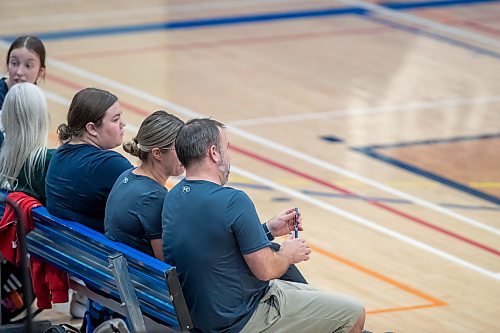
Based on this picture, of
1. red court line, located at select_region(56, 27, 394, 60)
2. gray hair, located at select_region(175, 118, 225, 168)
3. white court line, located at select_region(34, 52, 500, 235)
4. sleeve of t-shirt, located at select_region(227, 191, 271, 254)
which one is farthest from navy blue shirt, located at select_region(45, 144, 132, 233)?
red court line, located at select_region(56, 27, 394, 60)

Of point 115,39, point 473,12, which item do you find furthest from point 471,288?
point 473,12

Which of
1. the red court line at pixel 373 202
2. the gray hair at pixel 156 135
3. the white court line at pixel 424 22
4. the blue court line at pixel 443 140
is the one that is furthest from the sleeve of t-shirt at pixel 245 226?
the white court line at pixel 424 22

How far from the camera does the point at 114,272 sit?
581 cm

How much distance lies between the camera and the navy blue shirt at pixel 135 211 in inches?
234

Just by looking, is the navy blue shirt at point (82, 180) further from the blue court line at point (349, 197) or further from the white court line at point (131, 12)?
the white court line at point (131, 12)

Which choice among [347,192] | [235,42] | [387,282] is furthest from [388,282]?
[235,42]

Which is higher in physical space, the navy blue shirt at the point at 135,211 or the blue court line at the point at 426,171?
the navy blue shirt at the point at 135,211

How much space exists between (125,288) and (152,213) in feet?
1.32

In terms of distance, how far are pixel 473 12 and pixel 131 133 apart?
919cm

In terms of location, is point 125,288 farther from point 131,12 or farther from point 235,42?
point 131,12

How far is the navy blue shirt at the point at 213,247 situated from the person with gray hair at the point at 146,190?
0.78ft

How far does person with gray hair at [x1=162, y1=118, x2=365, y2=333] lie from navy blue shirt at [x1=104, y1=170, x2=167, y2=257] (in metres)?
0.23

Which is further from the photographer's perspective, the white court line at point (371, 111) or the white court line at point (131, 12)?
the white court line at point (131, 12)

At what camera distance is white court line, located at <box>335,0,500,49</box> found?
17.3 m
